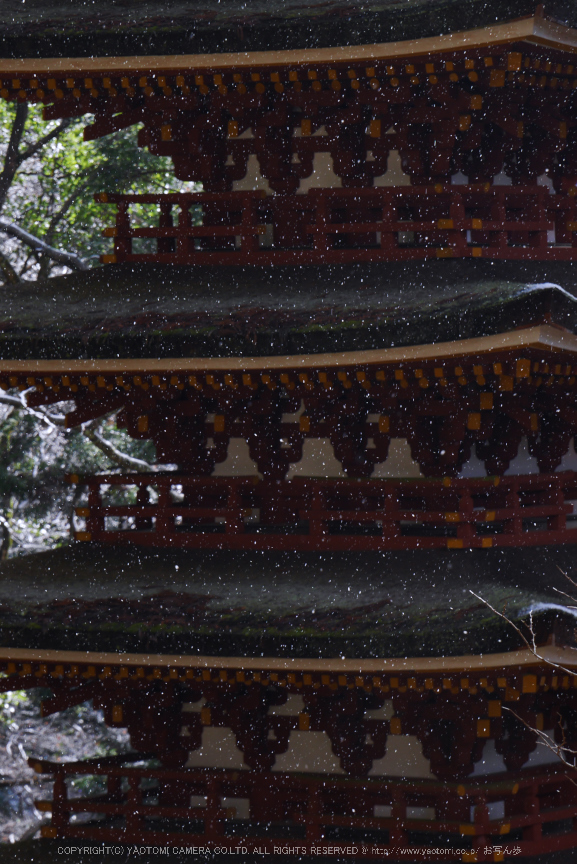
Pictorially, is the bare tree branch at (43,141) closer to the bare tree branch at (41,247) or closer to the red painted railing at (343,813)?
the bare tree branch at (41,247)

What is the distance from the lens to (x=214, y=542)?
1039 centimetres

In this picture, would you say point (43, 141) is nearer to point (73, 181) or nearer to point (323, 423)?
point (73, 181)

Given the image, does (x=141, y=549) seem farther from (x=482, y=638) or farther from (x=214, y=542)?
(x=482, y=638)

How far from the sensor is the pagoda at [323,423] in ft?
29.8

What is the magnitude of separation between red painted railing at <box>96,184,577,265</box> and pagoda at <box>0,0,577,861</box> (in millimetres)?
30

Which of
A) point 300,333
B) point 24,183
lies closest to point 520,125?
point 300,333

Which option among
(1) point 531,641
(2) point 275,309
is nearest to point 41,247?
(2) point 275,309

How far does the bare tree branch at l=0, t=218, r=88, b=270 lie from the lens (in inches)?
735

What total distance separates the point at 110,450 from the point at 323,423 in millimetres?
9215

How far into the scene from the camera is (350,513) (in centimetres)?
993

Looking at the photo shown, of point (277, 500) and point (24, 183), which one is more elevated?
point (24, 183)

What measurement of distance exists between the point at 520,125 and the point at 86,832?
292 inches

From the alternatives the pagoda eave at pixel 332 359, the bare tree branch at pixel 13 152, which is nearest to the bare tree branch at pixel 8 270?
the bare tree branch at pixel 13 152

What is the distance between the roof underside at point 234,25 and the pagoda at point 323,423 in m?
0.03
